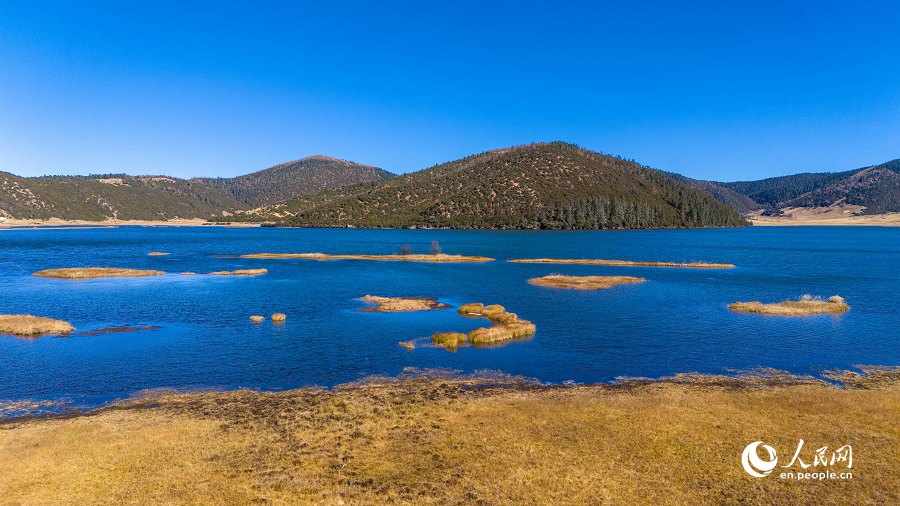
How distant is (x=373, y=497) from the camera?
20.5 m

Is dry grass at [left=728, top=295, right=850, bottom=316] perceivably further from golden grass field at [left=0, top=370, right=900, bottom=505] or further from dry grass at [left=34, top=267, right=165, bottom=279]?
dry grass at [left=34, top=267, right=165, bottom=279]

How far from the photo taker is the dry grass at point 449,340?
1848 inches

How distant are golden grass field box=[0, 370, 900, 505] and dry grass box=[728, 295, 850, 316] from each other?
28.8 m

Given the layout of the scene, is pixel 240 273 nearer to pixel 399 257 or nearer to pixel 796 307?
pixel 399 257

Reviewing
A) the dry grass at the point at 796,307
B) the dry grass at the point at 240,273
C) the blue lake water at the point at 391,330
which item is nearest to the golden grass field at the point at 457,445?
the blue lake water at the point at 391,330

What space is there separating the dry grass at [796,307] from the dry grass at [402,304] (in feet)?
119

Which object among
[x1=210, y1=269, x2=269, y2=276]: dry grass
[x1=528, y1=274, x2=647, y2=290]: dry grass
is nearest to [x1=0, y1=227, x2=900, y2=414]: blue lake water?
[x1=210, y1=269, x2=269, y2=276]: dry grass

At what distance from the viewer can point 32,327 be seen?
5188 centimetres

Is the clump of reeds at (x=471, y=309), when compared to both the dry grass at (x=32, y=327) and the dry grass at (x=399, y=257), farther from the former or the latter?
the dry grass at (x=399, y=257)

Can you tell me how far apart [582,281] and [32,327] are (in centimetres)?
7237

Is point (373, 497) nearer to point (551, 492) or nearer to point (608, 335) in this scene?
point (551, 492)

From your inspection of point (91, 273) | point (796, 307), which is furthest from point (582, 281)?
point (91, 273)

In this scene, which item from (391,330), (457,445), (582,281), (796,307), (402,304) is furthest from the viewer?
(582,281)

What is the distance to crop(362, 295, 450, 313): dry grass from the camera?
216 feet
